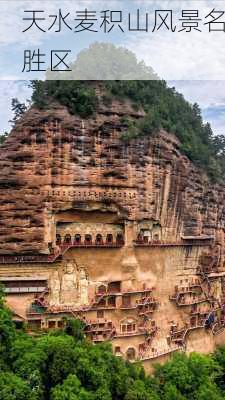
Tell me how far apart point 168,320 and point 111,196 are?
5.37 meters

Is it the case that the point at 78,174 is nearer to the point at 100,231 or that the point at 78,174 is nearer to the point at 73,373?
the point at 100,231

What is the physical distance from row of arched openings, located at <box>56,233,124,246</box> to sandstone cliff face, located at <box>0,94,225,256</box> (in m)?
0.68

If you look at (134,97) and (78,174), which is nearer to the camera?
(78,174)

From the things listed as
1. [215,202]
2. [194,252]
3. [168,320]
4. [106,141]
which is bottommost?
[168,320]

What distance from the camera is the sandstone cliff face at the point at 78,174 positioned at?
62.2 ft

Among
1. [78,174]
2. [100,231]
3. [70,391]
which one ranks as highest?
[78,174]

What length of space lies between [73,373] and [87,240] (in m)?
5.56

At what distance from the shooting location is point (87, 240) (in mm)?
20328

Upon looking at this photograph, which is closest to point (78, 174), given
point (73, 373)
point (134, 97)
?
point (134, 97)

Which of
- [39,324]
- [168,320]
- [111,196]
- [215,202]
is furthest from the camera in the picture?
[215,202]

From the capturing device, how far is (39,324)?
18.8 metres

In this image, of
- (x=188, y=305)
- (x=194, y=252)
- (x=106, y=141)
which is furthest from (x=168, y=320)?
(x=106, y=141)

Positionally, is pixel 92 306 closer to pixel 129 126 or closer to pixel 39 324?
pixel 39 324

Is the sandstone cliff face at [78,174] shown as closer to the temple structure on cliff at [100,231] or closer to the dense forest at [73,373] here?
the temple structure on cliff at [100,231]
